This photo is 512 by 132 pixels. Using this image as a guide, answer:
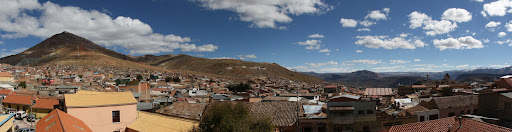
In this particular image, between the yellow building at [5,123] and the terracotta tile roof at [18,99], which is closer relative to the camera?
the yellow building at [5,123]

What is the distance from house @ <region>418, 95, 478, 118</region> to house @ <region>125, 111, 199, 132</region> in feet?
71.7

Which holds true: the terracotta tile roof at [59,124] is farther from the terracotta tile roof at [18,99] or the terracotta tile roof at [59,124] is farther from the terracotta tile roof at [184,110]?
the terracotta tile roof at [18,99]

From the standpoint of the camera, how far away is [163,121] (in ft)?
68.8

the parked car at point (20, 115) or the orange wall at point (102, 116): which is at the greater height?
the orange wall at point (102, 116)

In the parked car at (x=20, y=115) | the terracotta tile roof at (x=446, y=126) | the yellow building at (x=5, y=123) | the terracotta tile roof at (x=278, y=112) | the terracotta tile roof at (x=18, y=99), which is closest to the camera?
the yellow building at (x=5, y=123)

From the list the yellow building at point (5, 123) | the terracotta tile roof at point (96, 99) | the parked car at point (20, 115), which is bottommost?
the parked car at point (20, 115)

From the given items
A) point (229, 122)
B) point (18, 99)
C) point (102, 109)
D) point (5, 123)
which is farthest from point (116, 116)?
point (18, 99)

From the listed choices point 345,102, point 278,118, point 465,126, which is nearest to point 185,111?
point 278,118

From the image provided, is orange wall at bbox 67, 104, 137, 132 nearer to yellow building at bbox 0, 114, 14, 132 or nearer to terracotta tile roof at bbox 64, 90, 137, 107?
terracotta tile roof at bbox 64, 90, 137, 107

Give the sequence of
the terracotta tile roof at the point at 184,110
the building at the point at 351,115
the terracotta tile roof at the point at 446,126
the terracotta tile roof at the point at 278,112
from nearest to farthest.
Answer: the terracotta tile roof at the point at 446,126 → the building at the point at 351,115 → the terracotta tile roof at the point at 278,112 → the terracotta tile roof at the point at 184,110

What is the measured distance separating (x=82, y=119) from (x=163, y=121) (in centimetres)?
499

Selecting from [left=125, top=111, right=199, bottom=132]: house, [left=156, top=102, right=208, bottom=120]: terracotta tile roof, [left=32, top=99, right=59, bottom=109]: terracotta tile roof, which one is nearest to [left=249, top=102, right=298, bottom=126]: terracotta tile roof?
[left=156, top=102, right=208, bottom=120]: terracotta tile roof

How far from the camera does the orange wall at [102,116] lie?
19094mm

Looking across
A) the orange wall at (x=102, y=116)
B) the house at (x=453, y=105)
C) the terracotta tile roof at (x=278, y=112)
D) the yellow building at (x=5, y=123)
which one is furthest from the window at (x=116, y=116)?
the house at (x=453, y=105)
